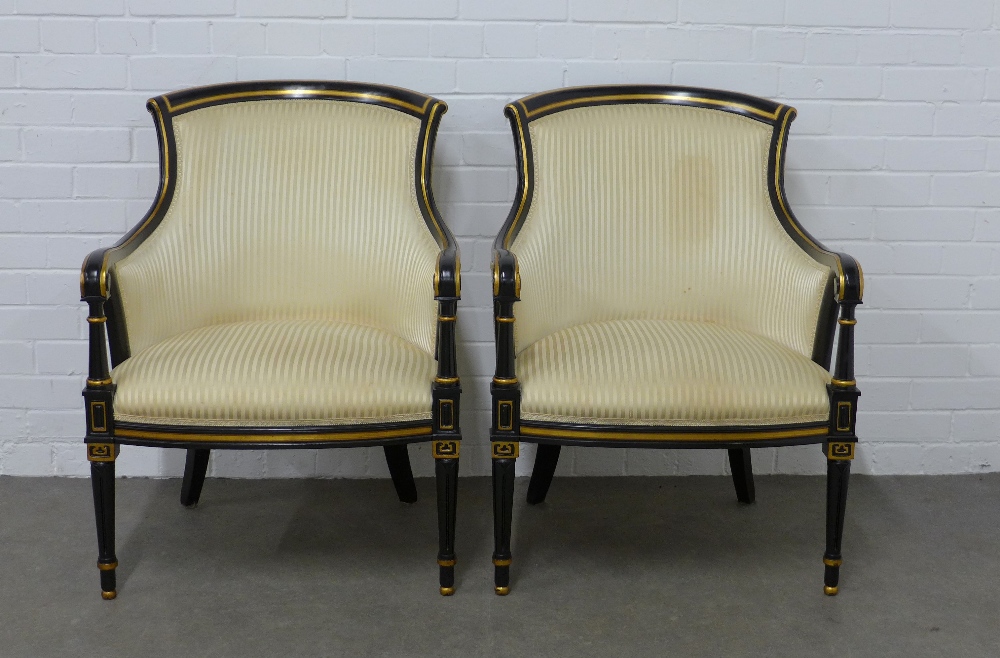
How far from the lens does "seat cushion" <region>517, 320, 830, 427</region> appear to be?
1.80 m

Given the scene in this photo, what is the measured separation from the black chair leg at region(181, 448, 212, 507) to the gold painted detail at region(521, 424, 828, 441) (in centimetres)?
89

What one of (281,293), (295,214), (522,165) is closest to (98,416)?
(281,293)

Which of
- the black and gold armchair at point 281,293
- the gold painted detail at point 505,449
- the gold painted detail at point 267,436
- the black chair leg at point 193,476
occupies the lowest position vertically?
the black chair leg at point 193,476

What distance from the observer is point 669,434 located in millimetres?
1808

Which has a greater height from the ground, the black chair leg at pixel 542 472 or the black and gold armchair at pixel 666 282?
Answer: the black and gold armchair at pixel 666 282

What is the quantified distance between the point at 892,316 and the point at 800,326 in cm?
64

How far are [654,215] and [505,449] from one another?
69cm

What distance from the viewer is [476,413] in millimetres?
2557

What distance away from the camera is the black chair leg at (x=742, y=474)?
93.0 inches

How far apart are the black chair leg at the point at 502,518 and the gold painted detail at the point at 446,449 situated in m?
0.08

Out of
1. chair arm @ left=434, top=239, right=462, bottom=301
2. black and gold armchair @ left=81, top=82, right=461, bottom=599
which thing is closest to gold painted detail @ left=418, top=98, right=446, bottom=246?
black and gold armchair @ left=81, top=82, right=461, bottom=599

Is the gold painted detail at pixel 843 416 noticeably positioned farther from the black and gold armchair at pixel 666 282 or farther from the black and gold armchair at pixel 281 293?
the black and gold armchair at pixel 281 293

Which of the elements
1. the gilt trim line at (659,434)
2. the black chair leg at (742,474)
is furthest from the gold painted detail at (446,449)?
the black chair leg at (742,474)

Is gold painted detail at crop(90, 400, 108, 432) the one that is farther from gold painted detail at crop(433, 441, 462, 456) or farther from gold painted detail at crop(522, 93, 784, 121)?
gold painted detail at crop(522, 93, 784, 121)
